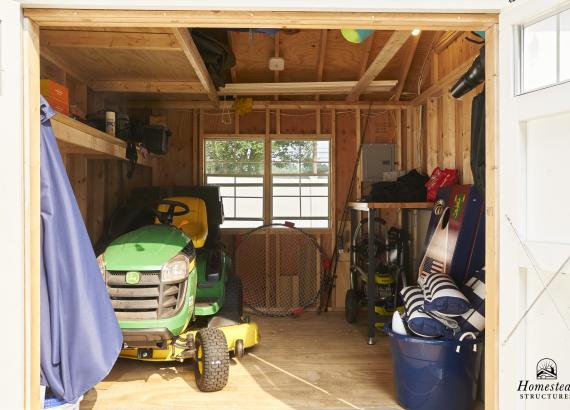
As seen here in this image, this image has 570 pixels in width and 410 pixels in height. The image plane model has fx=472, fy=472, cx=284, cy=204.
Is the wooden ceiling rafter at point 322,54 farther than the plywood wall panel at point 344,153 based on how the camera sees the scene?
No

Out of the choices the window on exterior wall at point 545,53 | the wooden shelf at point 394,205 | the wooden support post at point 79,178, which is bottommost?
the wooden shelf at point 394,205

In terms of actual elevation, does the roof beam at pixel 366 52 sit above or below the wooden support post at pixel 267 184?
above

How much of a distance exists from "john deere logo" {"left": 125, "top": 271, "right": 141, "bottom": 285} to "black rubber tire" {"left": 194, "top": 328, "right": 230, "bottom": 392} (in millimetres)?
607

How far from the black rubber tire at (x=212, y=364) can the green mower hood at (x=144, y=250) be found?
62 cm

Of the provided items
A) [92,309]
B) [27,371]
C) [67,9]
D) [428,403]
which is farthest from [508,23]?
[27,371]

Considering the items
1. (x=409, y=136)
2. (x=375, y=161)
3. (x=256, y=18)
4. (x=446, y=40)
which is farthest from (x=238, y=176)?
(x=256, y=18)

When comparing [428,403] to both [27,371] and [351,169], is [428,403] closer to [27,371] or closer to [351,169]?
[27,371]

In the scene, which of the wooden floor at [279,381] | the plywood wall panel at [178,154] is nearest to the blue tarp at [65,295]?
the wooden floor at [279,381]

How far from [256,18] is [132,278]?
1905mm

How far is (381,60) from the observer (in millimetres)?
4125

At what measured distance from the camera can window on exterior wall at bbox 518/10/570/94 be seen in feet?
6.00

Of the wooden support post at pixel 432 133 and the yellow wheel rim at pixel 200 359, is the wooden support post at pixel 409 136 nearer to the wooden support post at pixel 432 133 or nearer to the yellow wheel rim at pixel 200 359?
the wooden support post at pixel 432 133

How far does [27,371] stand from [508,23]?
2528mm

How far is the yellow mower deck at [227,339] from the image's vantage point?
342 centimetres
